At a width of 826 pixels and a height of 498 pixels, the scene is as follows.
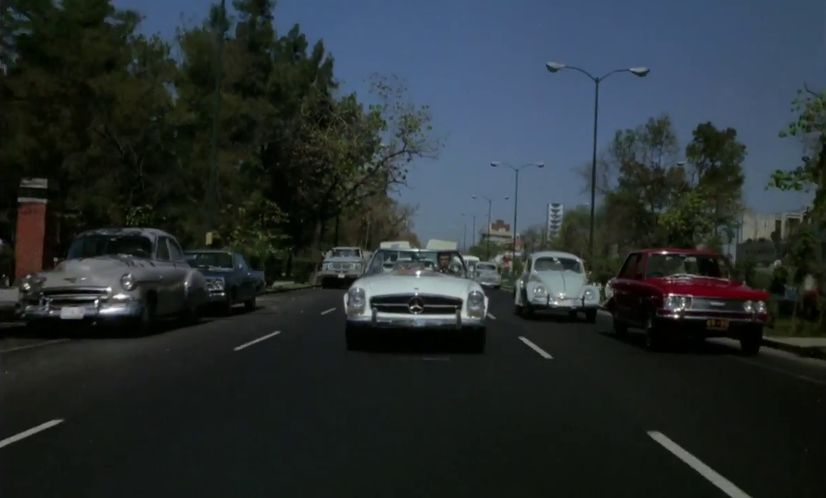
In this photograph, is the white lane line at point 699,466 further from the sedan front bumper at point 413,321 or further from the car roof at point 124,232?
the car roof at point 124,232

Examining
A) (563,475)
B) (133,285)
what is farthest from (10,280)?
(563,475)

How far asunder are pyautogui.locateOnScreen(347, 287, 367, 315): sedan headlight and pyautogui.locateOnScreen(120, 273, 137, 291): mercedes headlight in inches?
159

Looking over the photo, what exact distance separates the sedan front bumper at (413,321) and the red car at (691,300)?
379cm

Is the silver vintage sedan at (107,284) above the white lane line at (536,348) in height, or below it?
above

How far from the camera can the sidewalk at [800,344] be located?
16.8 metres

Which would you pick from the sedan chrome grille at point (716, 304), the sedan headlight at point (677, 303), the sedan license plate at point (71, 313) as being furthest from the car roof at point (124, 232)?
the sedan chrome grille at point (716, 304)

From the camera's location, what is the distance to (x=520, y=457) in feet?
24.0

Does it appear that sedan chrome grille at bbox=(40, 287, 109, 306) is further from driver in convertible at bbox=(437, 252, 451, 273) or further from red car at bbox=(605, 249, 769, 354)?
red car at bbox=(605, 249, 769, 354)

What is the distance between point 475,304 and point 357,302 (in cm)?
167

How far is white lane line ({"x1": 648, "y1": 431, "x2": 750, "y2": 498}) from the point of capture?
21.2ft

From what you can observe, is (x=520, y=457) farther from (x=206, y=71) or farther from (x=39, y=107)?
(x=206, y=71)

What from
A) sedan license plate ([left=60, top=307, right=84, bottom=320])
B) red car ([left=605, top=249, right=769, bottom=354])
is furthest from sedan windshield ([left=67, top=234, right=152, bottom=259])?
red car ([left=605, top=249, right=769, bottom=354])

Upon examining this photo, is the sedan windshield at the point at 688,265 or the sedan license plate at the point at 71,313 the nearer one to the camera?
the sedan license plate at the point at 71,313

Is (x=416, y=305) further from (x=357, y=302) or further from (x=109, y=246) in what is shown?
(x=109, y=246)
